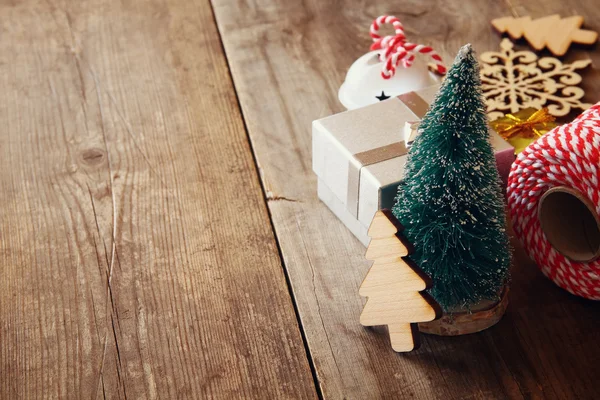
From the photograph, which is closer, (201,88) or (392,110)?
(392,110)

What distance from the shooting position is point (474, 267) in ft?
2.94

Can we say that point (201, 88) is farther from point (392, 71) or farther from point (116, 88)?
point (392, 71)

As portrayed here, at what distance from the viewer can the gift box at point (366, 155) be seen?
1.00 m

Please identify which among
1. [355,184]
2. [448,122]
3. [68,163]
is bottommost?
[68,163]

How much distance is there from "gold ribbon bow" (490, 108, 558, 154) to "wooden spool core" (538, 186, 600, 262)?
0.23 metres

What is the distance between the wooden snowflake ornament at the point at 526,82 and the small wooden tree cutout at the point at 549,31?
31 millimetres

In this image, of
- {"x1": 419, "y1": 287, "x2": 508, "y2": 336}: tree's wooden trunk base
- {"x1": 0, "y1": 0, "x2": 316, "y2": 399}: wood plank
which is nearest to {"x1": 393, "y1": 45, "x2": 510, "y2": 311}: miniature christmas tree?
{"x1": 419, "y1": 287, "x2": 508, "y2": 336}: tree's wooden trunk base

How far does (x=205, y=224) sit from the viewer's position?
1.13 m

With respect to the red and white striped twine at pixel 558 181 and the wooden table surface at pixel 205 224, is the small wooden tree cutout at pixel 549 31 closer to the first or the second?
the wooden table surface at pixel 205 224

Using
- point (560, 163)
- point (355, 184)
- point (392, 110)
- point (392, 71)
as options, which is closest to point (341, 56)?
point (392, 71)

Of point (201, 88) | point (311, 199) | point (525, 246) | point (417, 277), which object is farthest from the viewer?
point (201, 88)

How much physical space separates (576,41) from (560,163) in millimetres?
591

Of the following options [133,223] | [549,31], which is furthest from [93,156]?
[549,31]

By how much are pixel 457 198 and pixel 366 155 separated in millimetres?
186
